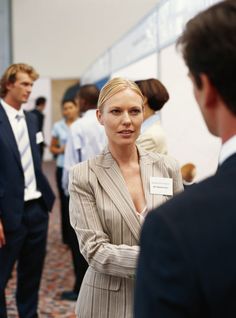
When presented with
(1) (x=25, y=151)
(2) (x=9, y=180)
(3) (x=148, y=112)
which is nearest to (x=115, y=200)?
(3) (x=148, y=112)

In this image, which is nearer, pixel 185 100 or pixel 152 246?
pixel 152 246

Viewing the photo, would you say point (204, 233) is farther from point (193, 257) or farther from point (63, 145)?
point (63, 145)

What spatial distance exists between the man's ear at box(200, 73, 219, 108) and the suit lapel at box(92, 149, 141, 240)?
851mm

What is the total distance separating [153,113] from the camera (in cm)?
249

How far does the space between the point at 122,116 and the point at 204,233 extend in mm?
1097

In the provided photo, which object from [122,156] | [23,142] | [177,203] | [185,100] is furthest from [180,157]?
[177,203]

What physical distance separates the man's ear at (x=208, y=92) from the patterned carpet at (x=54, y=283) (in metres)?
2.93

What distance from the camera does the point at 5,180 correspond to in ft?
8.78

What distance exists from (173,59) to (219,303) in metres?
2.64

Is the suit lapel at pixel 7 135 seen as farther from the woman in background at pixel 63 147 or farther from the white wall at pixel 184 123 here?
the woman in background at pixel 63 147

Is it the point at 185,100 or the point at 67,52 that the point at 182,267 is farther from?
the point at 67,52

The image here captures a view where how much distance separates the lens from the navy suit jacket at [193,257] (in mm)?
656

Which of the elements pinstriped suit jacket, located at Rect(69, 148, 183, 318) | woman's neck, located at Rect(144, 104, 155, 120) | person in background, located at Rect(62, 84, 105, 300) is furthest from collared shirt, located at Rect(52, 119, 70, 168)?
pinstriped suit jacket, located at Rect(69, 148, 183, 318)

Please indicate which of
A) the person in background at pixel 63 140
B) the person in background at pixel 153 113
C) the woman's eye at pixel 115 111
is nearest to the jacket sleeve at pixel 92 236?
the woman's eye at pixel 115 111
